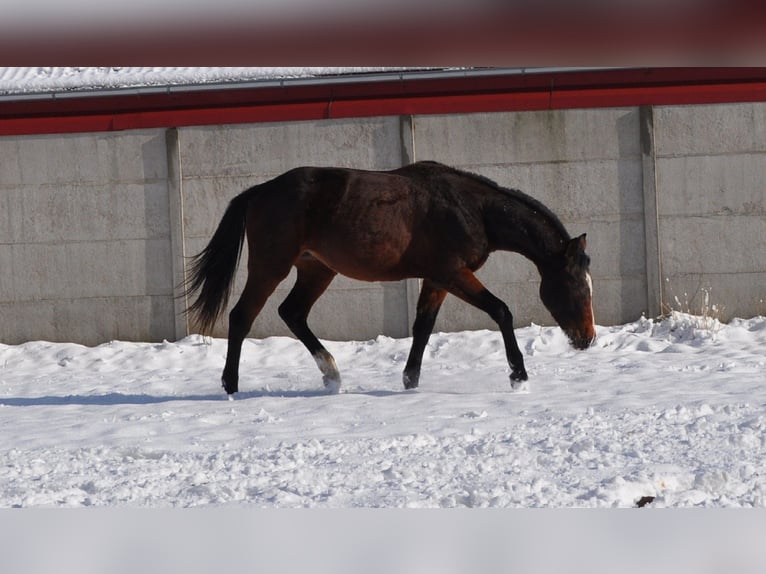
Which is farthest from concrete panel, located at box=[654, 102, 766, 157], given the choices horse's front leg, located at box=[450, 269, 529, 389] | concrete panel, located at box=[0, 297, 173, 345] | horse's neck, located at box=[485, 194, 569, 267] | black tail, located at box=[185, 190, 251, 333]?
concrete panel, located at box=[0, 297, 173, 345]

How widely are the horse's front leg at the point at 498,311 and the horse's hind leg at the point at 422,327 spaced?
13.8 inches

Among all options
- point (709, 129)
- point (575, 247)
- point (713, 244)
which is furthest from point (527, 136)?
point (575, 247)

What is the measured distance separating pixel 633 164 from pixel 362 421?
217 inches

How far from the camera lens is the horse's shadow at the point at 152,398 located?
7.39 m

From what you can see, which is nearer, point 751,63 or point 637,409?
point 751,63

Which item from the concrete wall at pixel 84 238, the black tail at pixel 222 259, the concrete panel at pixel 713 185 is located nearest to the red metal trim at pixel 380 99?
the concrete wall at pixel 84 238

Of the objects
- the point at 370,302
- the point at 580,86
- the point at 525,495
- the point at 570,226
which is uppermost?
the point at 580,86

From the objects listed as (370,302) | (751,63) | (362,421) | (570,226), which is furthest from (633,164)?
(751,63)

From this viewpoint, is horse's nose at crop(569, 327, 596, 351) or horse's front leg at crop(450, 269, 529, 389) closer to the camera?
horse's front leg at crop(450, 269, 529, 389)

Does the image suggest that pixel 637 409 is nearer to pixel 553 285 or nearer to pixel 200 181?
pixel 553 285

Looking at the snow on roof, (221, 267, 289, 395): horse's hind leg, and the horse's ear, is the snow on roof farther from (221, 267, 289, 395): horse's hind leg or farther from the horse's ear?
the horse's ear

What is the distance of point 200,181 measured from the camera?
1093cm

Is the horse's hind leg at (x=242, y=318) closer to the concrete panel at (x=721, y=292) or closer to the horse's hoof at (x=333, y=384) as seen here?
the horse's hoof at (x=333, y=384)

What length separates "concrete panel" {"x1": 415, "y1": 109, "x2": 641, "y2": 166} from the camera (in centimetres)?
1048
